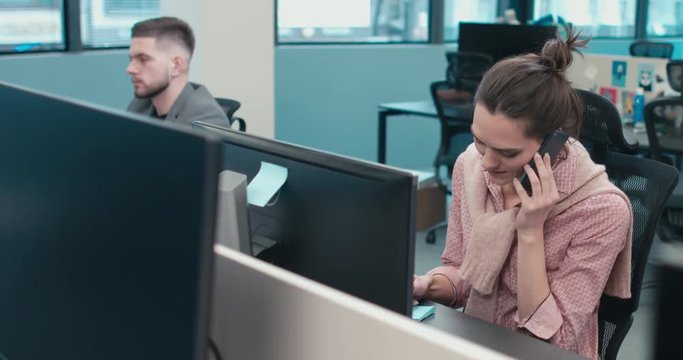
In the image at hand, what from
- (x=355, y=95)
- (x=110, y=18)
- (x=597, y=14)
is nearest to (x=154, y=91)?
(x=110, y=18)

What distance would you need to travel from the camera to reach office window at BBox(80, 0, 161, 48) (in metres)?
4.77

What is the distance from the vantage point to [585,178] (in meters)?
1.62

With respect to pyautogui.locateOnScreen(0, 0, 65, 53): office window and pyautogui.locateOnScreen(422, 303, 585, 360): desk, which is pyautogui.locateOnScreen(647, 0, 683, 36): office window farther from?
pyautogui.locateOnScreen(422, 303, 585, 360): desk

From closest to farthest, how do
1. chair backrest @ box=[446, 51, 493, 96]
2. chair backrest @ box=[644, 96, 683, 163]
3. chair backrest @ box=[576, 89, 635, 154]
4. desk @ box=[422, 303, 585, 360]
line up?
desk @ box=[422, 303, 585, 360], chair backrest @ box=[576, 89, 635, 154], chair backrest @ box=[644, 96, 683, 163], chair backrest @ box=[446, 51, 493, 96]

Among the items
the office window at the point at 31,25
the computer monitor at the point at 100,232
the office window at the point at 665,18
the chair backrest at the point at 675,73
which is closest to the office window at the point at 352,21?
the office window at the point at 31,25

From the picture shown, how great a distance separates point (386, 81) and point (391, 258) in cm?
502

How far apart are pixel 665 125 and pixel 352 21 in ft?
9.35

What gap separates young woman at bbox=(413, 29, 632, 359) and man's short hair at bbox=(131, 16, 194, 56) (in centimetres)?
155

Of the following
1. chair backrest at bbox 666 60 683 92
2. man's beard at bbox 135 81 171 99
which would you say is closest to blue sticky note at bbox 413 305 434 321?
man's beard at bbox 135 81 171 99

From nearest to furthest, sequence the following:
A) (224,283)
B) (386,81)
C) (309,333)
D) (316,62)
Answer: (309,333), (224,283), (316,62), (386,81)

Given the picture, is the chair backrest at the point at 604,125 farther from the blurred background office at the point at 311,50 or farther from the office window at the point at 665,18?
the office window at the point at 665,18

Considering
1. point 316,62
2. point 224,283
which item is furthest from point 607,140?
point 316,62

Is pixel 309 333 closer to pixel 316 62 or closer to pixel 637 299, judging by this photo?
pixel 637 299

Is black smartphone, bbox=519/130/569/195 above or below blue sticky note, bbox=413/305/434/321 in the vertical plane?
above
